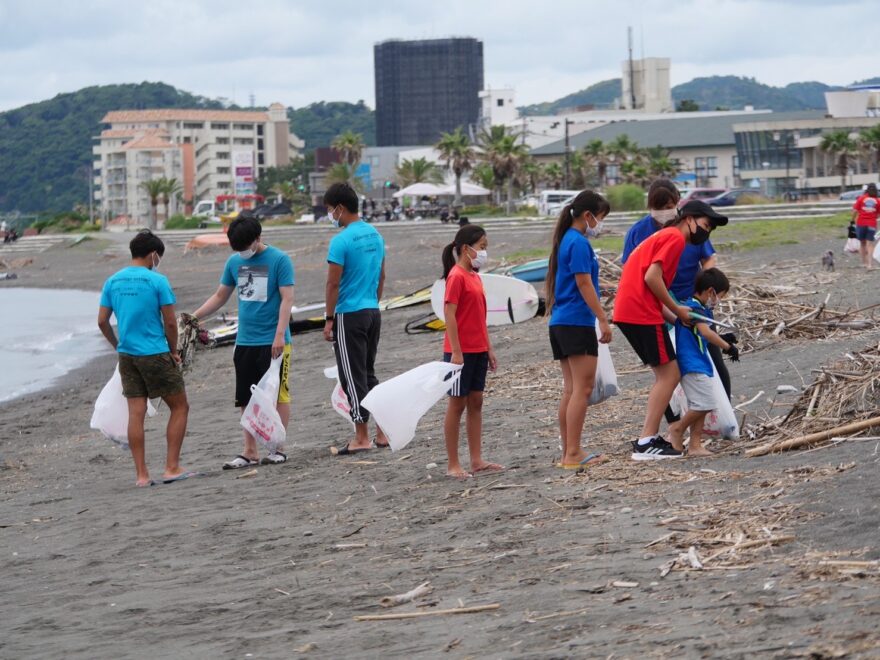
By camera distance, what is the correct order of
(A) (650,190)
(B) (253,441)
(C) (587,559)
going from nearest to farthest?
(C) (587,559) → (A) (650,190) → (B) (253,441)

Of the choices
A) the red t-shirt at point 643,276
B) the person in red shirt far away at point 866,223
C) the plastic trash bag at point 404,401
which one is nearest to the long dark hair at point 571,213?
the red t-shirt at point 643,276

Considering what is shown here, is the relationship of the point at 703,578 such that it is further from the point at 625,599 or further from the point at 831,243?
the point at 831,243

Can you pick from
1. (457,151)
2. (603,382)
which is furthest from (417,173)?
(603,382)

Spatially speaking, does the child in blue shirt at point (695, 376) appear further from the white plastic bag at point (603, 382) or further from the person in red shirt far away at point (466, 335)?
the person in red shirt far away at point (466, 335)

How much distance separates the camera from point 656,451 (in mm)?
7883

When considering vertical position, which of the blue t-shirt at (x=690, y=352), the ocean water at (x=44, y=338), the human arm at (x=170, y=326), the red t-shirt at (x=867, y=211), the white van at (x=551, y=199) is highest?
the white van at (x=551, y=199)

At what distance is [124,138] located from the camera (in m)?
167

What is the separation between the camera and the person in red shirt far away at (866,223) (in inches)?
872

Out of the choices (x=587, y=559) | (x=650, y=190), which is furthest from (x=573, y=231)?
(x=587, y=559)

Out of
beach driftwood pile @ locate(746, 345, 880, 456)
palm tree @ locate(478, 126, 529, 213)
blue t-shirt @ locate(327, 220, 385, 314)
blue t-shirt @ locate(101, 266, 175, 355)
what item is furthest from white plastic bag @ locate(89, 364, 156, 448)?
palm tree @ locate(478, 126, 529, 213)

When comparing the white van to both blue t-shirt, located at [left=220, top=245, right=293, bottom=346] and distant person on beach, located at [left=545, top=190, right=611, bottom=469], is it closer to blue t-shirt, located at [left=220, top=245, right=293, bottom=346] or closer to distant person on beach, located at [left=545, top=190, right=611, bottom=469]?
blue t-shirt, located at [left=220, top=245, right=293, bottom=346]

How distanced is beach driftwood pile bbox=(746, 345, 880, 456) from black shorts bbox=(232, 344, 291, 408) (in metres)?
3.23

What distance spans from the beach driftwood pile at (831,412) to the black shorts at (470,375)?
5.43 feet

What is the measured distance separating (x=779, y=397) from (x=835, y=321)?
3.31 metres
